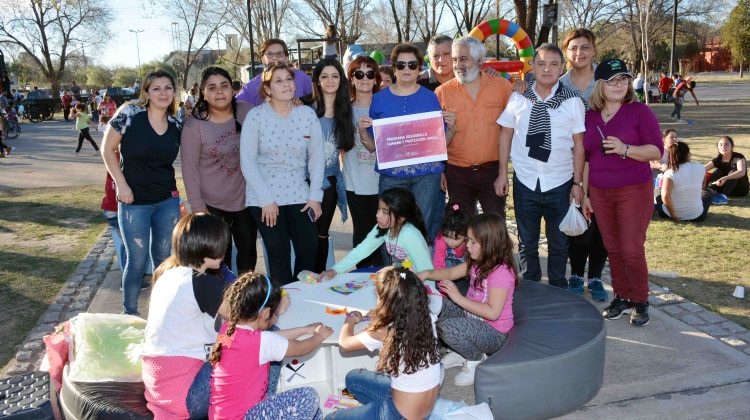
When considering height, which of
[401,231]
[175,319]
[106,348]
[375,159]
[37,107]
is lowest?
[106,348]

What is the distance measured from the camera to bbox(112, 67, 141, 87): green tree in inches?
2852

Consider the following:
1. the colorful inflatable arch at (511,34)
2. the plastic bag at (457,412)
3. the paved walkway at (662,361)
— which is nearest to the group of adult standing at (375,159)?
the paved walkway at (662,361)

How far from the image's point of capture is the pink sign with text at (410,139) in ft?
15.7

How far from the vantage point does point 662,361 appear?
4.13m

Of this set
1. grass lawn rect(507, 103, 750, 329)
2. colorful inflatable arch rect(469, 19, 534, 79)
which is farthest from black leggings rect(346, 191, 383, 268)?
colorful inflatable arch rect(469, 19, 534, 79)

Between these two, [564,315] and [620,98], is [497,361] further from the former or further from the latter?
[620,98]

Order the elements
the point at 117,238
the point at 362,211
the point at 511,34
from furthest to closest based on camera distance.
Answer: the point at 511,34 → the point at 117,238 → the point at 362,211

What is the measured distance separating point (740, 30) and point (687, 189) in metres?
54.2

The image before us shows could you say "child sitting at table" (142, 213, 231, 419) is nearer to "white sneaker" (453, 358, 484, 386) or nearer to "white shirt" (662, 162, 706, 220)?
"white sneaker" (453, 358, 484, 386)

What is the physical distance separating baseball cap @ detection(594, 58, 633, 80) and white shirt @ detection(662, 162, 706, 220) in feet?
11.8

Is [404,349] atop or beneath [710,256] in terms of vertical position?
atop

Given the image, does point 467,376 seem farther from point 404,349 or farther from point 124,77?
point 124,77

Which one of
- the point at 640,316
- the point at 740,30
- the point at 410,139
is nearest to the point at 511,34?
the point at 410,139

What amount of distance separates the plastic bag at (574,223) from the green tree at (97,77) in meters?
79.9
